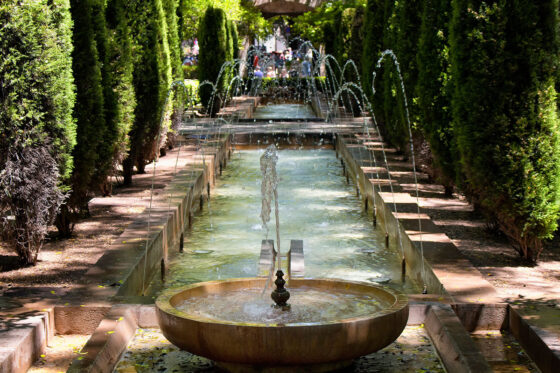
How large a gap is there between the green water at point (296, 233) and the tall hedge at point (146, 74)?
141cm

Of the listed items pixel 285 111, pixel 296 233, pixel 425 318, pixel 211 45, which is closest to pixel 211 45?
pixel 211 45

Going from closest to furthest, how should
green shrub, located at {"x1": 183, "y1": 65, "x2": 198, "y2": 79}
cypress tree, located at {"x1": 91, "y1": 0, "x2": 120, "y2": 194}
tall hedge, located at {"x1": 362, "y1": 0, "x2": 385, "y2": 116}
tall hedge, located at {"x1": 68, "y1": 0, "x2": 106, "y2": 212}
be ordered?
1. tall hedge, located at {"x1": 68, "y1": 0, "x2": 106, "y2": 212}
2. cypress tree, located at {"x1": 91, "y1": 0, "x2": 120, "y2": 194}
3. tall hedge, located at {"x1": 362, "y1": 0, "x2": 385, "y2": 116}
4. green shrub, located at {"x1": 183, "y1": 65, "x2": 198, "y2": 79}

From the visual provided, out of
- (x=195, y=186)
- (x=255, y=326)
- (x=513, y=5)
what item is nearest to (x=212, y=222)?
(x=195, y=186)

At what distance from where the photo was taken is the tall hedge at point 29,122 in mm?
6441

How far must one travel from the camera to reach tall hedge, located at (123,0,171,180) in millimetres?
11750

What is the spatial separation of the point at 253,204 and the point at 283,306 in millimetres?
5654

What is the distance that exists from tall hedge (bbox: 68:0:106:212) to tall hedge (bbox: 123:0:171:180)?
3.09 m

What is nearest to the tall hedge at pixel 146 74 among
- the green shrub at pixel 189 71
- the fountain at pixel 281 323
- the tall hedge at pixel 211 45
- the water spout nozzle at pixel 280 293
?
the fountain at pixel 281 323

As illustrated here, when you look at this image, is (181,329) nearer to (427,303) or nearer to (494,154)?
(427,303)

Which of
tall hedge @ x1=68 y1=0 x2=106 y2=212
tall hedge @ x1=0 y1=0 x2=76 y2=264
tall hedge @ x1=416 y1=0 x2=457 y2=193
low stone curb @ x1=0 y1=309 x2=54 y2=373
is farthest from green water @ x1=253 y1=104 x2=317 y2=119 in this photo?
low stone curb @ x1=0 y1=309 x2=54 y2=373

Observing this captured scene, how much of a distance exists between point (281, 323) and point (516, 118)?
3.94 metres

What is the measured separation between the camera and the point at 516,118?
6.88 m

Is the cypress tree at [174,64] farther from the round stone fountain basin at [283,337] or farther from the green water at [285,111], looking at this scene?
the round stone fountain basin at [283,337]

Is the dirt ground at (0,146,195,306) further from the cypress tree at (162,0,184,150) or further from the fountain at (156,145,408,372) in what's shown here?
the cypress tree at (162,0,184,150)
